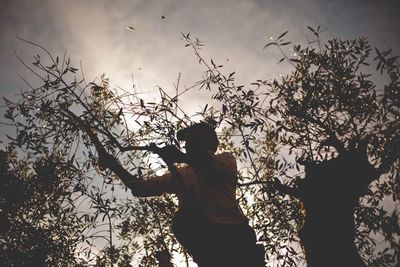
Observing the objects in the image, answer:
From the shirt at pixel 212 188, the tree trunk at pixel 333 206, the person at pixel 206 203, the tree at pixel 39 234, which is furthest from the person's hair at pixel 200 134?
the tree at pixel 39 234

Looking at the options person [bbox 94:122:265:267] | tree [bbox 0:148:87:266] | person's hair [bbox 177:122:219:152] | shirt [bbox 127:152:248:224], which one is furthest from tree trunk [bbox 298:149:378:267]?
tree [bbox 0:148:87:266]

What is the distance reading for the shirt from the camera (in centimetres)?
300

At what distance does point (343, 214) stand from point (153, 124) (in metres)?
3.58

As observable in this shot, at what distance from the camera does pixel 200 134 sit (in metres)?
3.15

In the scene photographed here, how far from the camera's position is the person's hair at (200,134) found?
A: 3.11 meters

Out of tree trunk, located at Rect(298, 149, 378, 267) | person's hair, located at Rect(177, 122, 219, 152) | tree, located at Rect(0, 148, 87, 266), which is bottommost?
tree trunk, located at Rect(298, 149, 378, 267)

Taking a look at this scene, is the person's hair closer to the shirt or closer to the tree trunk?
the shirt

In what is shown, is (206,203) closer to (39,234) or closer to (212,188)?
(212,188)

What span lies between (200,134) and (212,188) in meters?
0.57

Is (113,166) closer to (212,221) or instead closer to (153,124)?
(212,221)

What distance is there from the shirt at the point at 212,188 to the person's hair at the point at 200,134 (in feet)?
0.52

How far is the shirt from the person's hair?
6.2 inches

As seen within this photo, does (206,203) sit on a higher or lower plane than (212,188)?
lower

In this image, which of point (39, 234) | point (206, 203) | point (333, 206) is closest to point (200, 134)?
point (206, 203)
